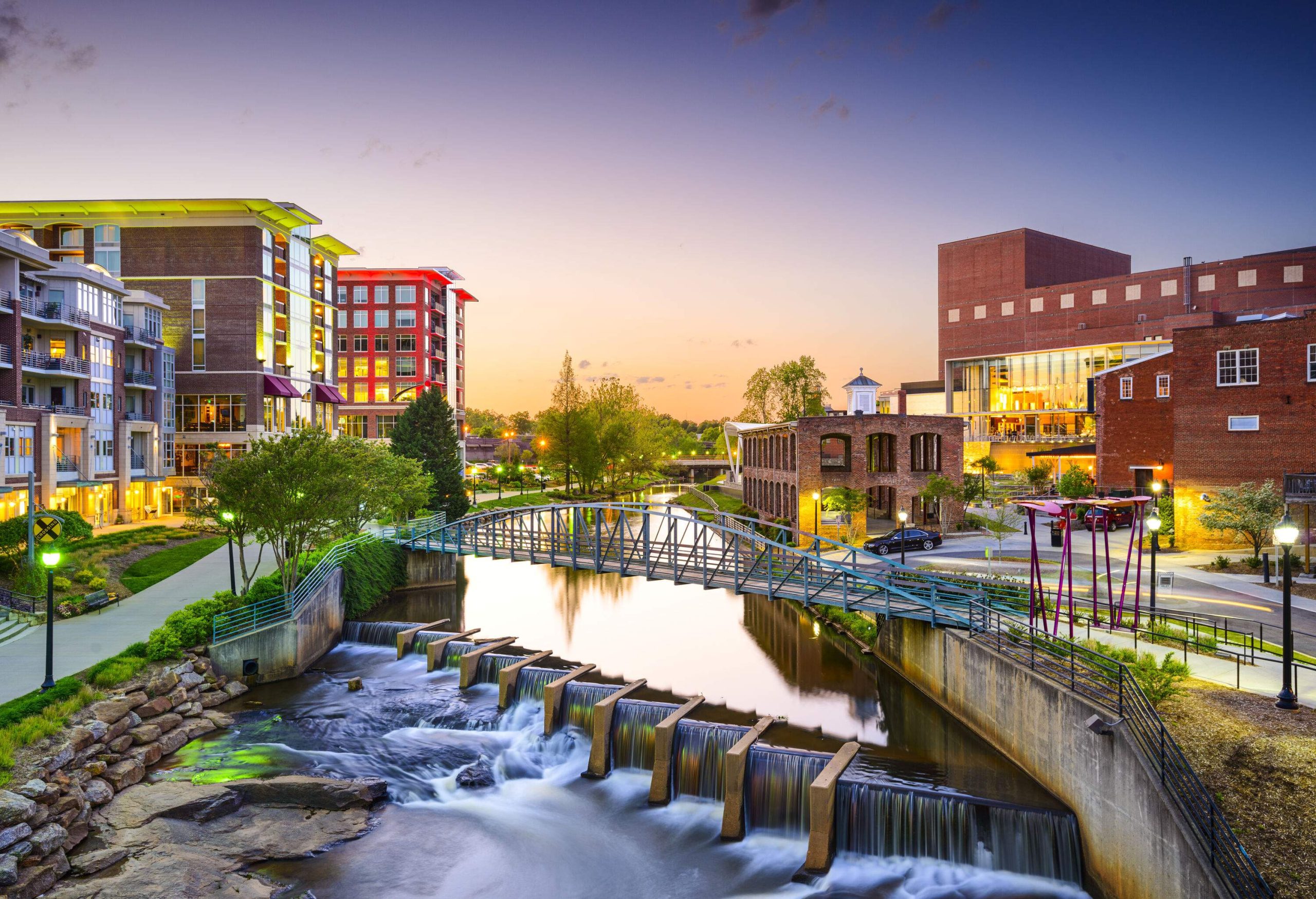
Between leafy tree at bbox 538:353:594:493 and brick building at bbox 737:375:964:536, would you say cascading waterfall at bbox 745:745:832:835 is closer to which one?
brick building at bbox 737:375:964:536

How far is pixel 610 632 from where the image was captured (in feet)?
112

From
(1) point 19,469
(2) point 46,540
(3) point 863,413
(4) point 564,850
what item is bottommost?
(4) point 564,850

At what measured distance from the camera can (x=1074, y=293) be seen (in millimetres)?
76375

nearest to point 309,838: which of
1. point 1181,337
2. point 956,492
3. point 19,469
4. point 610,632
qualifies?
point 610,632

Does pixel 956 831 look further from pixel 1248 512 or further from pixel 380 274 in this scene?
pixel 380 274

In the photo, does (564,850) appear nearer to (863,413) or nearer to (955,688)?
(955,688)

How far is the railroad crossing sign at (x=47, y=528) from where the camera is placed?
73.3ft

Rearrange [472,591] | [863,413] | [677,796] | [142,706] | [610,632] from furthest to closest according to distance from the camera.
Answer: [863,413]
[472,591]
[610,632]
[142,706]
[677,796]

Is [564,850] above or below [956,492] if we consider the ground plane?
below

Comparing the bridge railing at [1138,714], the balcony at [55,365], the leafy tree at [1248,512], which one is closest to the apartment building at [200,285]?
the balcony at [55,365]

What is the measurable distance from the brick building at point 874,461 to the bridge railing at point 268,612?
2587 cm

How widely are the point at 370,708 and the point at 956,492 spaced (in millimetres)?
33559

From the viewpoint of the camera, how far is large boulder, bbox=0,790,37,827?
14680mm

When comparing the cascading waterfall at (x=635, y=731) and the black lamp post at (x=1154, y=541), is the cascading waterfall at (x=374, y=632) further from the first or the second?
the black lamp post at (x=1154, y=541)
